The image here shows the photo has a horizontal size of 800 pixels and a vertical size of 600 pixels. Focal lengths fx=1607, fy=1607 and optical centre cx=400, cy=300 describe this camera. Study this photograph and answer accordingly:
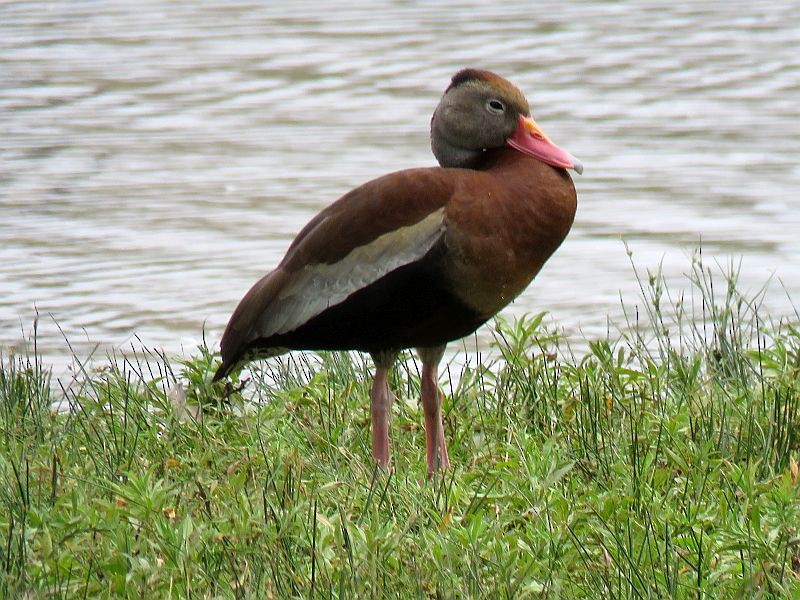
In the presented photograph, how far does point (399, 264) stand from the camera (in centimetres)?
499

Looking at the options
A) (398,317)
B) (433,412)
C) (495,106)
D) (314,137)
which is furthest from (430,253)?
(314,137)

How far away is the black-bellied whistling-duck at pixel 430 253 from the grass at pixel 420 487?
338 millimetres

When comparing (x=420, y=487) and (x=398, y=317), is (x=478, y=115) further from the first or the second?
(x=420, y=487)

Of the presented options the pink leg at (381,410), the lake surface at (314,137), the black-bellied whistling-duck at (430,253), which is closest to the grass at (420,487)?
the pink leg at (381,410)

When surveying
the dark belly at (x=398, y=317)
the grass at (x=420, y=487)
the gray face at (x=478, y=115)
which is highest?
the gray face at (x=478, y=115)

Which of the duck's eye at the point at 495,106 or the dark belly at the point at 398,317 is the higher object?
the duck's eye at the point at 495,106

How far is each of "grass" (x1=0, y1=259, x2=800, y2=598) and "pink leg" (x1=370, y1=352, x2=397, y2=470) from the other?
9 centimetres

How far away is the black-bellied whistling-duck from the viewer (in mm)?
4969

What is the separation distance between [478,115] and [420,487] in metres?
1.38

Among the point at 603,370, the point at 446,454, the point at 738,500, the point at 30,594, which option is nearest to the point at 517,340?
the point at 603,370

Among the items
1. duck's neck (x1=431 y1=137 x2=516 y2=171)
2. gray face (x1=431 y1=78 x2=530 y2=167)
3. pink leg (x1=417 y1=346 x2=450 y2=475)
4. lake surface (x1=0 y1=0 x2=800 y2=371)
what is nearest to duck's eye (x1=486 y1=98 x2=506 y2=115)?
gray face (x1=431 y1=78 x2=530 y2=167)

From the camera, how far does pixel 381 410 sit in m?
5.22

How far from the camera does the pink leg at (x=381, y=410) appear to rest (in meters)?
5.17

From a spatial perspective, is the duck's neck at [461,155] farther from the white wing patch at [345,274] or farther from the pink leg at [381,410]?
the pink leg at [381,410]
